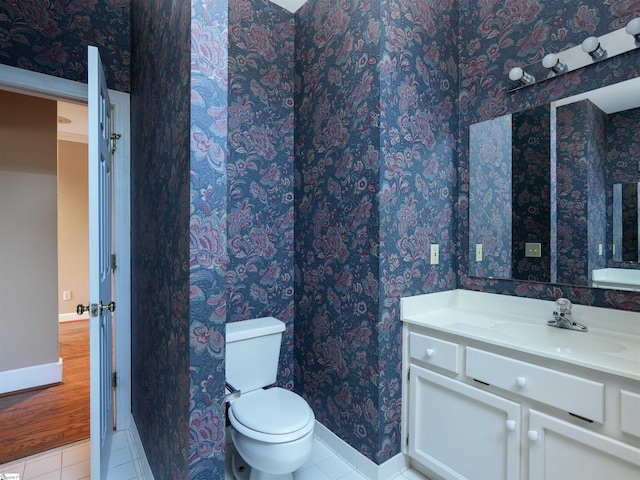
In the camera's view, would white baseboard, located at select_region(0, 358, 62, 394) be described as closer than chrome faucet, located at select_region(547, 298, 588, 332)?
No

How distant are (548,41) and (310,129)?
1.30 metres

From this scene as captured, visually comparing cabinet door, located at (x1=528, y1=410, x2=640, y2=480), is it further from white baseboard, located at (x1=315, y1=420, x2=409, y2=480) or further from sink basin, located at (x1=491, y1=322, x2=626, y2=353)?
white baseboard, located at (x1=315, y1=420, x2=409, y2=480)

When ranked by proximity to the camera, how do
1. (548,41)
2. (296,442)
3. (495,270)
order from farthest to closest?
1. (495,270)
2. (548,41)
3. (296,442)

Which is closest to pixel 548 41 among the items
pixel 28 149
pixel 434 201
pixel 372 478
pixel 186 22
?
pixel 434 201

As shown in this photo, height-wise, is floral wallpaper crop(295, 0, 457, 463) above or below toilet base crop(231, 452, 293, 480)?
above

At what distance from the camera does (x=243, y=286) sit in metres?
2.03

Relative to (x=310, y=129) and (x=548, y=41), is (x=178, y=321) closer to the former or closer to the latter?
(x=310, y=129)

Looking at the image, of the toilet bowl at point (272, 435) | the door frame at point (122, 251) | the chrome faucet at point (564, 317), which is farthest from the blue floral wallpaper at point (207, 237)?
the chrome faucet at point (564, 317)

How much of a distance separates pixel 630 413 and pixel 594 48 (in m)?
1.42

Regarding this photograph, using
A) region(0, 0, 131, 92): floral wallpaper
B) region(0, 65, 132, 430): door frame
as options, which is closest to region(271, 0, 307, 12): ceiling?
region(0, 0, 131, 92): floral wallpaper

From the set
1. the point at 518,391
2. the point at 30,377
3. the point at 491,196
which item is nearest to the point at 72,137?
the point at 30,377

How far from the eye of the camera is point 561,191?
64.6 inches

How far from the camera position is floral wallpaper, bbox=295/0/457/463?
5.41 ft

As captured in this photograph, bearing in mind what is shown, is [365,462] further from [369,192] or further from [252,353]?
[369,192]
